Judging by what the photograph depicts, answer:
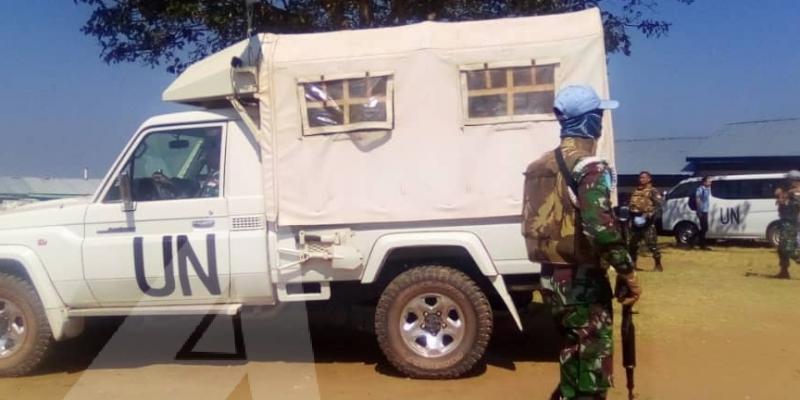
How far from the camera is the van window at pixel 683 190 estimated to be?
20.4 meters

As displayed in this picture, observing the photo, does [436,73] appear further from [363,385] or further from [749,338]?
[749,338]

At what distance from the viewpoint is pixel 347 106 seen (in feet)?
21.4

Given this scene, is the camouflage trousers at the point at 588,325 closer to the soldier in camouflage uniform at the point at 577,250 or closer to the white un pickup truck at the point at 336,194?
the soldier in camouflage uniform at the point at 577,250

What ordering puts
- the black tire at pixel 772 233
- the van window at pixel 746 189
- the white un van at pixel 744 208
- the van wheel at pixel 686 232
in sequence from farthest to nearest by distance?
the van wheel at pixel 686 232 < the van window at pixel 746 189 < the white un van at pixel 744 208 < the black tire at pixel 772 233

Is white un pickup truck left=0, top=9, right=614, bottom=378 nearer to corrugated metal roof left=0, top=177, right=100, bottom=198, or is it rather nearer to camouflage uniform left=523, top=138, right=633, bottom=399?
camouflage uniform left=523, top=138, right=633, bottom=399

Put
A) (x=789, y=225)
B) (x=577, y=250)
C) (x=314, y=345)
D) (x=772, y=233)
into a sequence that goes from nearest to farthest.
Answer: (x=577, y=250), (x=314, y=345), (x=789, y=225), (x=772, y=233)

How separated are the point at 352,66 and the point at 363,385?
2.47 meters

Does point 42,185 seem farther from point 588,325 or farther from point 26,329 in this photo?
point 588,325

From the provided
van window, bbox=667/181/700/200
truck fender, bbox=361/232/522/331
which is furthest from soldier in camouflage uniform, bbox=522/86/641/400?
van window, bbox=667/181/700/200

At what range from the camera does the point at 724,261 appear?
15625mm

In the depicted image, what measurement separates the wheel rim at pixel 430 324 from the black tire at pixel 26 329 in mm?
2962

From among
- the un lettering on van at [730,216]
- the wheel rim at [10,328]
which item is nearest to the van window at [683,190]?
the un lettering on van at [730,216]

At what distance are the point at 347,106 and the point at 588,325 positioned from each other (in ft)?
9.83

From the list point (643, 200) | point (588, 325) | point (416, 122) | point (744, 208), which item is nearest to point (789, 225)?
point (643, 200)
